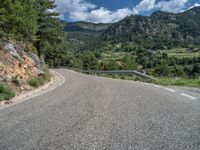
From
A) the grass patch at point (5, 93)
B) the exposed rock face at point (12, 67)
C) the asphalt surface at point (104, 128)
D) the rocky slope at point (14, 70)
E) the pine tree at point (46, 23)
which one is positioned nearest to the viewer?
the asphalt surface at point (104, 128)

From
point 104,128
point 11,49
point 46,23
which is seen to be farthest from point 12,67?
point 46,23

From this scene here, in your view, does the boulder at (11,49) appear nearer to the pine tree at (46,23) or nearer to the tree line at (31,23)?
the tree line at (31,23)

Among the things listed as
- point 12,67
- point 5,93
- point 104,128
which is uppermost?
point 12,67

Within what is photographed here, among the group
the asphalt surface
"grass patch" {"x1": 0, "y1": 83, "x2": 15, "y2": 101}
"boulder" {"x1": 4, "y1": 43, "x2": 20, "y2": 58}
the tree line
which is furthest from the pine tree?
the asphalt surface

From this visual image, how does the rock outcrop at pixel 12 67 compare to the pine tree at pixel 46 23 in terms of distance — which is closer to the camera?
the rock outcrop at pixel 12 67

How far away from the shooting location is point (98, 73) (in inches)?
1613

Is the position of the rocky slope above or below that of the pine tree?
below

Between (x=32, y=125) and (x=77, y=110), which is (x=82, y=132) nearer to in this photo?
Result: (x=32, y=125)

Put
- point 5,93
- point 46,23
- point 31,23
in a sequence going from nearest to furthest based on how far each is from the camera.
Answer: point 5,93 → point 31,23 → point 46,23

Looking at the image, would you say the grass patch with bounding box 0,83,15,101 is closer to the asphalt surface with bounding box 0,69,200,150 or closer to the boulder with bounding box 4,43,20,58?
the asphalt surface with bounding box 0,69,200,150

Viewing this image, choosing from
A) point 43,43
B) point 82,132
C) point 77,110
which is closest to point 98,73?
point 43,43

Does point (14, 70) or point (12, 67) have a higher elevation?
point (12, 67)

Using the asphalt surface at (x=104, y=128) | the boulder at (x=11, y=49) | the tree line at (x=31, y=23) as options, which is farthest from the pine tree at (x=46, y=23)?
the asphalt surface at (x=104, y=128)

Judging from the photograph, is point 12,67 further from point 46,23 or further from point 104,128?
point 46,23
